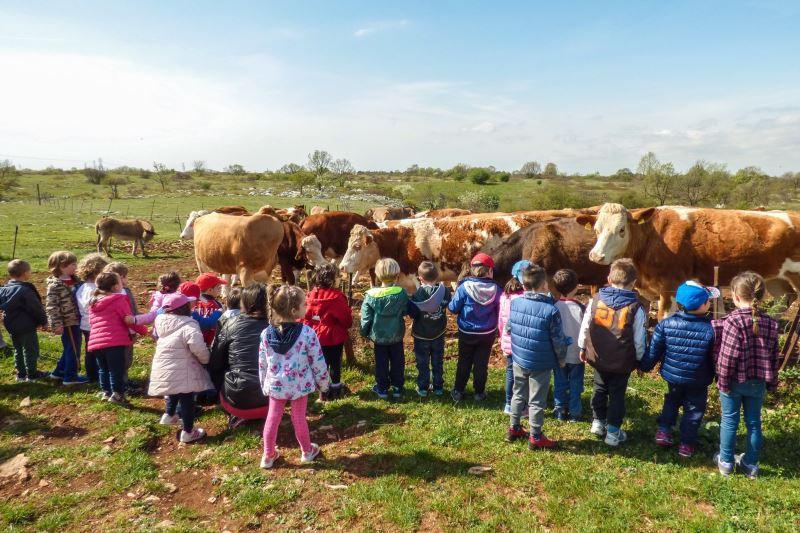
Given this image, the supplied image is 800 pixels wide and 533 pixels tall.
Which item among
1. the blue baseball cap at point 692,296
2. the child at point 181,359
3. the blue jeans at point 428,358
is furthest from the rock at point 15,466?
the blue baseball cap at point 692,296

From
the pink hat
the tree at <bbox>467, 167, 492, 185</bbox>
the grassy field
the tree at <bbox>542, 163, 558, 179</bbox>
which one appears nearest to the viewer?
the grassy field

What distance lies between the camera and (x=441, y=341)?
562cm

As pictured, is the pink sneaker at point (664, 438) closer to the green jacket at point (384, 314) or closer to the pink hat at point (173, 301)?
the green jacket at point (384, 314)

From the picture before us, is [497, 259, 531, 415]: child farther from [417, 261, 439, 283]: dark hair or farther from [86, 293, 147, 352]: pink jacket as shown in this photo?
[86, 293, 147, 352]: pink jacket

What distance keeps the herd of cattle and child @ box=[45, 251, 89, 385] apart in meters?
3.52

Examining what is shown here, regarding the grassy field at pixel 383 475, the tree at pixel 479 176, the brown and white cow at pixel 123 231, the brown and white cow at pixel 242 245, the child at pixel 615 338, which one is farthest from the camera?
the tree at pixel 479 176

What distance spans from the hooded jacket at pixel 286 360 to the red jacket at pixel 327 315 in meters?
1.21

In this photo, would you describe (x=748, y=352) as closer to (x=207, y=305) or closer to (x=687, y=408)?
(x=687, y=408)

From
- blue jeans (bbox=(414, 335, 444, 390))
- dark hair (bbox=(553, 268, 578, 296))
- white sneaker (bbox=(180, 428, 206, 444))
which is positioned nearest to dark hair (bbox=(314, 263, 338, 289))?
blue jeans (bbox=(414, 335, 444, 390))

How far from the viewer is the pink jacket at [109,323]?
17.1ft

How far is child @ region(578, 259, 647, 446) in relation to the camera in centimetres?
421

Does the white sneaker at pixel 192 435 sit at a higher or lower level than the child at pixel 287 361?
lower

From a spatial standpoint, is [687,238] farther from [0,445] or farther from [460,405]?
[0,445]

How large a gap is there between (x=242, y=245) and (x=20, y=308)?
154 inches
